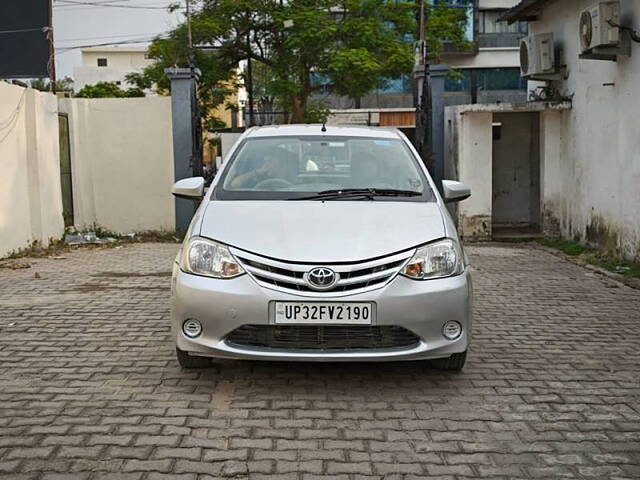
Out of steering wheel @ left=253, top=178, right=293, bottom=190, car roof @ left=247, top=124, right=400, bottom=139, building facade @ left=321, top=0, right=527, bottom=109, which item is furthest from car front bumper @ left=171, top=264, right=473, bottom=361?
building facade @ left=321, top=0, right=527, bottom=109

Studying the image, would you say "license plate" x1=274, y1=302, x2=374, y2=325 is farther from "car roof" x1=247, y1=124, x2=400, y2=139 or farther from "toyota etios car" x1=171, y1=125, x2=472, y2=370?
"car roof" x1=247, y1=124, x2=400, y2=139

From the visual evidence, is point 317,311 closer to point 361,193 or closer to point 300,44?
point 361,193

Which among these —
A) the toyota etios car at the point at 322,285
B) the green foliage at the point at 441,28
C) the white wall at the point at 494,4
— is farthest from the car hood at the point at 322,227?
the white wall at the point at 494,4

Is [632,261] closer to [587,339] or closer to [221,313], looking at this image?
[587,339]

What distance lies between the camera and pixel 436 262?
4852 mm

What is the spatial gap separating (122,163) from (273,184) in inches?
357

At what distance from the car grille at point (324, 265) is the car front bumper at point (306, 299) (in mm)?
43

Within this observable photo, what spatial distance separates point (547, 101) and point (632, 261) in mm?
4118

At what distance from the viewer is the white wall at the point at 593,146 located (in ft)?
34.3

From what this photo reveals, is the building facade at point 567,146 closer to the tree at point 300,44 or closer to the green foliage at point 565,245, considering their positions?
the green foliage at point 565,245

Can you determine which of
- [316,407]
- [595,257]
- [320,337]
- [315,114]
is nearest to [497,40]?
[315,114]

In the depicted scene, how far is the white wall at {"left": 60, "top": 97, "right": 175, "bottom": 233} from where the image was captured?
1412cm

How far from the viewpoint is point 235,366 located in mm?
5410

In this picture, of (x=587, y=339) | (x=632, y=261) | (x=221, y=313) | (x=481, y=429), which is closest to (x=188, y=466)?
(x=221, y=313)
